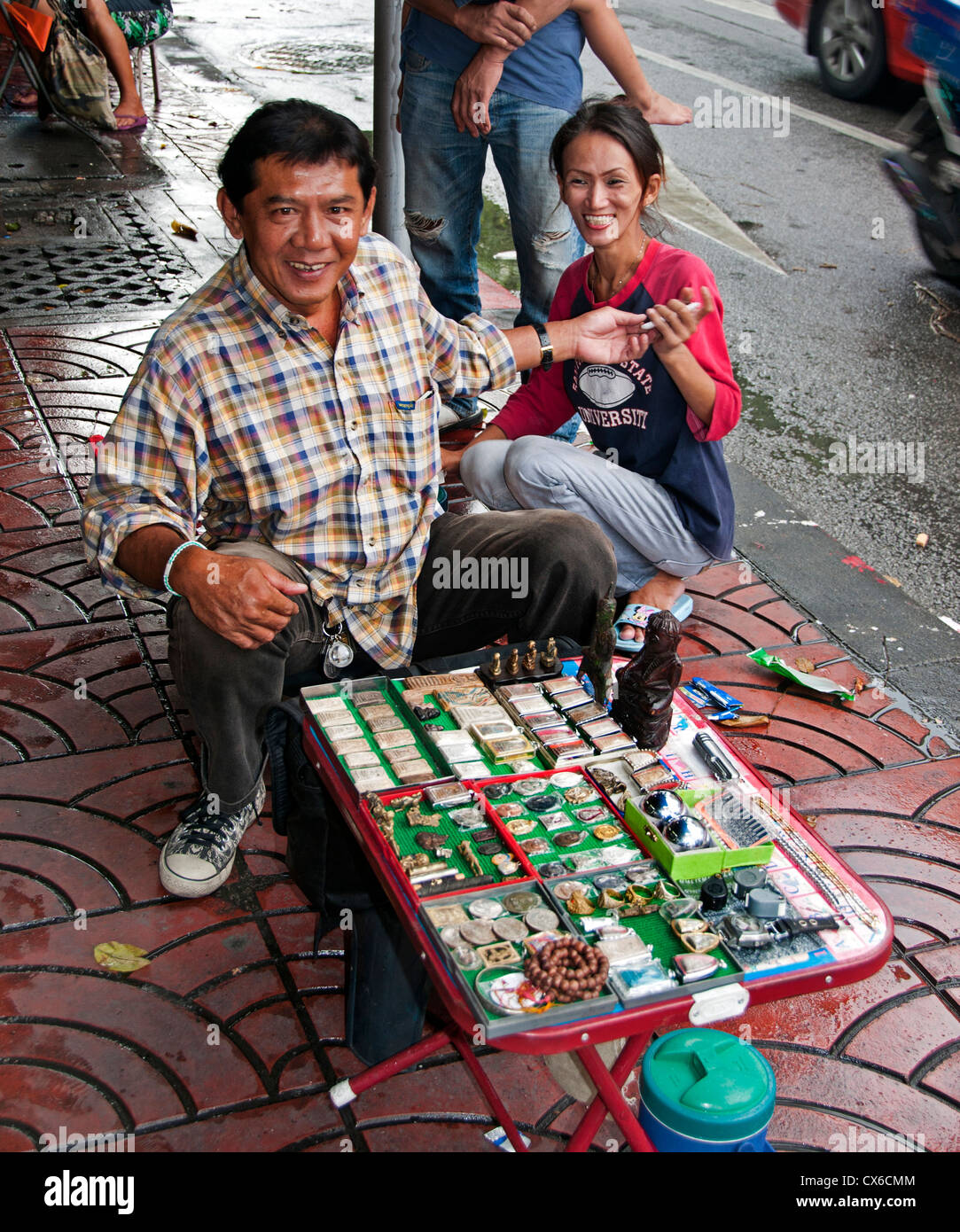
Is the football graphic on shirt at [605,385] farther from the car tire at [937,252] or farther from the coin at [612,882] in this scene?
the car tire at [937,252]

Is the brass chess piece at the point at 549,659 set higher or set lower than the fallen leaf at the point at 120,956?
higher

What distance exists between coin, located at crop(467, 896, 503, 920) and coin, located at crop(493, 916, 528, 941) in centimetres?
2

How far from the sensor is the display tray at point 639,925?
5.73 feet

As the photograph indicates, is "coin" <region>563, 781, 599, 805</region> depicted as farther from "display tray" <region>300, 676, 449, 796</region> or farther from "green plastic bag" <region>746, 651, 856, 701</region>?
"green plastic bag" <region>746, 651, 856, 701</region>

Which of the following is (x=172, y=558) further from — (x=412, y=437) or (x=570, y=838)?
(x=570, y=838)

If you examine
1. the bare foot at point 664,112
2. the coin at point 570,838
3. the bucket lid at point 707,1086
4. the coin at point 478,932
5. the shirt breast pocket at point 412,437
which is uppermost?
the bare foot at point 664,112

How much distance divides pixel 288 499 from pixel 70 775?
3.03 feet

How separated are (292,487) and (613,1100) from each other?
1.36 meters

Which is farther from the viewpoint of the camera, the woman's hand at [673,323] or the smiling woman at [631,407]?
the smiling woman at [631,407]

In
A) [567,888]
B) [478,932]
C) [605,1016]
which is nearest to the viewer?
[605,1016]

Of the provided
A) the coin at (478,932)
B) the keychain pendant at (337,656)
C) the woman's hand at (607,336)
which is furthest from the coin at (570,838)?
the woman's hand at (607,336)

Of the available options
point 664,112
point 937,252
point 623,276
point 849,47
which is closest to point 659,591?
point 623,276

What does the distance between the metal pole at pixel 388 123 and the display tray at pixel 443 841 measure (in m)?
2.93

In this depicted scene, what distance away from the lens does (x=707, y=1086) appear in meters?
1.83
